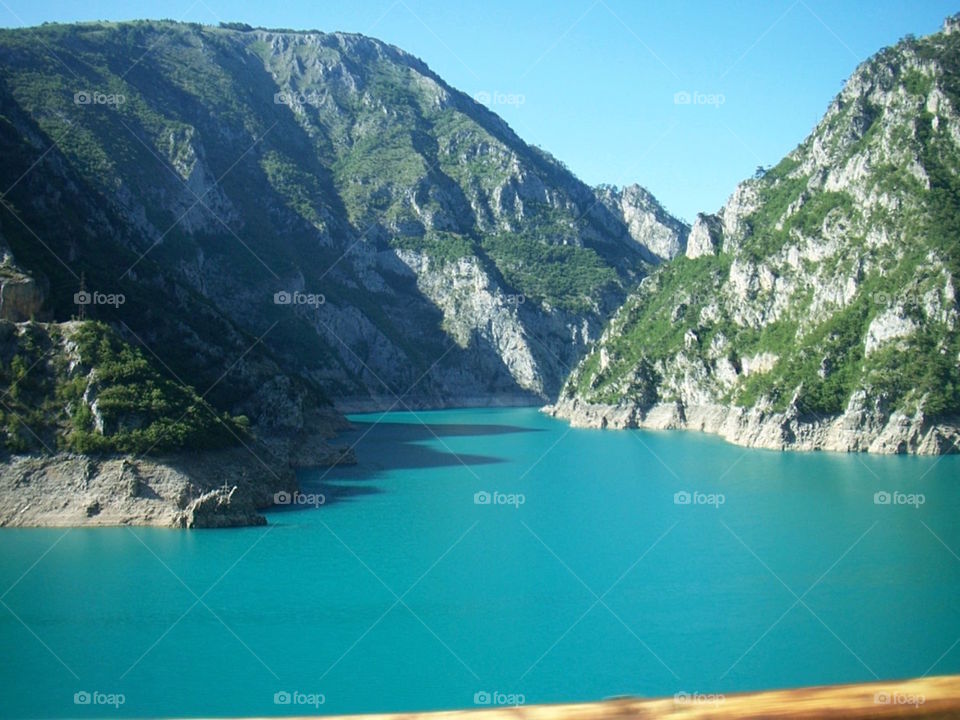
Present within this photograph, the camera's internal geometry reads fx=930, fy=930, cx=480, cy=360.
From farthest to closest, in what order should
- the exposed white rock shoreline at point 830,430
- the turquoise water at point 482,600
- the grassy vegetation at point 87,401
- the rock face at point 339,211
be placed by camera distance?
the rock face at point 339,211 → the exposed white rock shoreline at point 830,430 → the grassy vegetation at point 87,401 → the turquoise water at point 482,600

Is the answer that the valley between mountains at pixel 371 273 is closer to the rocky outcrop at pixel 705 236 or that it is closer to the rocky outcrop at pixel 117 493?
the rocky outcrop at pixel 117 493

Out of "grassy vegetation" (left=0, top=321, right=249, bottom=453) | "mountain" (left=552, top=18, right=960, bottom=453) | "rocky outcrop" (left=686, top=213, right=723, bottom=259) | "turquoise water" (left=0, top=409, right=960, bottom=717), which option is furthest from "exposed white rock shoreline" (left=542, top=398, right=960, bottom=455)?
"grassy vegetation" (left=0, top=321, right=249, bottom=453)

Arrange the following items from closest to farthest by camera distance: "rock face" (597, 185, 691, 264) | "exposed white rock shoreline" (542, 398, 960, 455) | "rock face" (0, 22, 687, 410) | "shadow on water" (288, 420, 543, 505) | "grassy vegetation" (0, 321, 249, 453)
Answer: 1. "grassy vegetation" (0, 321, 249, 453)
2. "shadow on water" (288, 420, 543, 505)
3. "exposed white rock shoreline" (542, 398, 960, 455)
4. "rock face" (0, 22, 687, 410)
5. "rock face" (597, 185, 691, 264)

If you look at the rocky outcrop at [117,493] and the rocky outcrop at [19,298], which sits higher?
the rocky outcrop at [19,298]

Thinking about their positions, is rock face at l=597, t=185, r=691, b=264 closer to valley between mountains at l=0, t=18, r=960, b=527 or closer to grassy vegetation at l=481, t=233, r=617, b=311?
valley between mountains at l=0, t=18, r=960, b=527

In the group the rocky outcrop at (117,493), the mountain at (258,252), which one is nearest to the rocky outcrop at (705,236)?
the mountain at (258,252)

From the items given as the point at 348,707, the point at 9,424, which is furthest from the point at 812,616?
the point at 9,424

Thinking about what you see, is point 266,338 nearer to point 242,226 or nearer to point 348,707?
point 242,226
